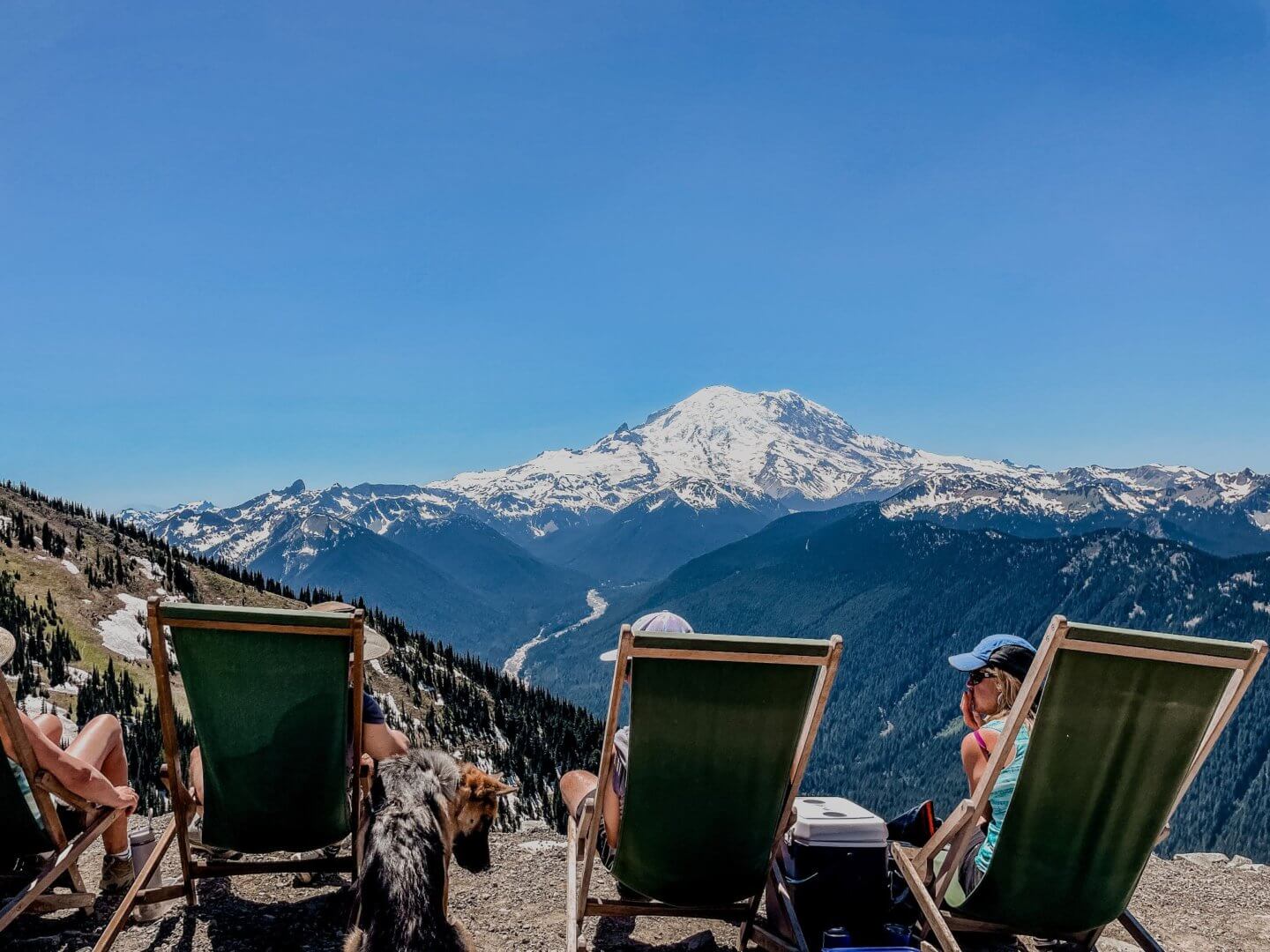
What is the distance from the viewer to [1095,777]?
3.83 m

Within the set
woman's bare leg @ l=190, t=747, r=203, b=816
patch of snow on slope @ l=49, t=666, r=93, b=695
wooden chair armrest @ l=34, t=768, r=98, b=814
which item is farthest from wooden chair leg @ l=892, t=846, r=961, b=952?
patch of snow on slope @ l=49, t=666, r=93, b=695

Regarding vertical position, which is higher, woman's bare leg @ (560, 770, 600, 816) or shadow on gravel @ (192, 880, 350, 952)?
woman's bare leg @ (560, 770, 600, 816)

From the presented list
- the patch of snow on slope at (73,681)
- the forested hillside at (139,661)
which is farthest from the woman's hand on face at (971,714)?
the patch of snow on slope at (73,681)

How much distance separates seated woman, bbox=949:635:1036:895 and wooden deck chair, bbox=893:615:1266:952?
10 centimetres

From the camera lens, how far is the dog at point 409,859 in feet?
11.3

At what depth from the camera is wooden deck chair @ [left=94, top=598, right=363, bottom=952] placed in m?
3.98

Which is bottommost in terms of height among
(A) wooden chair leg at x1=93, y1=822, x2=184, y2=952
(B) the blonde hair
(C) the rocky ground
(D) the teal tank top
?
(C) the rocky ground

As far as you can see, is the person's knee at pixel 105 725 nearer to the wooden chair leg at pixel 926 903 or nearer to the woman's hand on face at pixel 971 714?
the wooden chair leg at pixel 926 903

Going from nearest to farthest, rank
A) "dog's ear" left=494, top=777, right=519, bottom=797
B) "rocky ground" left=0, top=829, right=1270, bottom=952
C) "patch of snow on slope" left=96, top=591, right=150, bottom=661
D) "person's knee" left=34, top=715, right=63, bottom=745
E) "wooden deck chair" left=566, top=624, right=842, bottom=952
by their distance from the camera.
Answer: "wooden deck chair" left=566, top=624, right=842, bottom=952 < "rocky ground" left=0, top=829, right=1270, bottom=952 < "person's knee" left=34, top=715, right=63, bottom=745 < "dog's ear" left=494, top=777, right=519, bottom=797 < "patch of snow on slope" left=96, top=591, right=150, bottom=661

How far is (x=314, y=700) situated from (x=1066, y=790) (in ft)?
12.6

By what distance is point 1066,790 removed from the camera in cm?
384

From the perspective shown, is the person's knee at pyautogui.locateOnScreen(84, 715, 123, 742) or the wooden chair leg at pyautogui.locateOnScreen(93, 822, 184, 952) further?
the person's knee at pyautogui.locateOnScreen(84, 715, 123, 742)

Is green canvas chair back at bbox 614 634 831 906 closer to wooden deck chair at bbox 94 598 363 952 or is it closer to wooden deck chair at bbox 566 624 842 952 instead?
wooden deck chair at bbox 566 624 842 952

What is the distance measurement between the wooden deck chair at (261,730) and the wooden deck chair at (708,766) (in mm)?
1416
